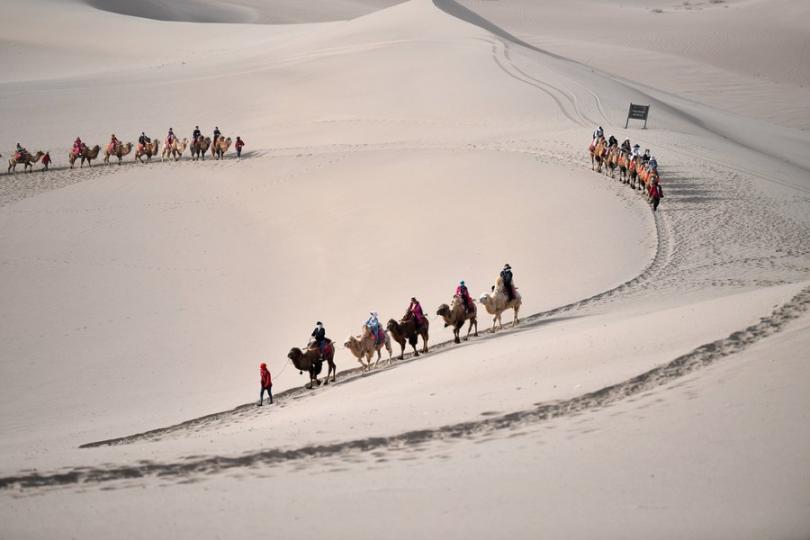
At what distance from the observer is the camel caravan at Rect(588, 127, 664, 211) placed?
23906mm

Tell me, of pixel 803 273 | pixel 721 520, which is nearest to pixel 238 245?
pixel 803 273

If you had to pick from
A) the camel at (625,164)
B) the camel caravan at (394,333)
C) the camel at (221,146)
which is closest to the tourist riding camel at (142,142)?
the camel at (221,146)

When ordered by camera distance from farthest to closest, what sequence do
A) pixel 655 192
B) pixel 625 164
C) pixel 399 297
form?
pixel 625 164
pixel 655 192
pixel 399 297

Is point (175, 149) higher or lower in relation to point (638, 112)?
lower

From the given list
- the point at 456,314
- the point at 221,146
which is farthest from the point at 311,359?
the point at 221,146

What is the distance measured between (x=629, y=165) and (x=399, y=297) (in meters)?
9.67

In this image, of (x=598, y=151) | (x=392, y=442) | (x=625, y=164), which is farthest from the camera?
(x=598, y=151)

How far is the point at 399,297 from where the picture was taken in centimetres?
1983

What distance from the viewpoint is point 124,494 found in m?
8.70

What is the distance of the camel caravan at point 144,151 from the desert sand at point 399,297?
66 centimetres

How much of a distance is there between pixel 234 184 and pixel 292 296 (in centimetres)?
1011

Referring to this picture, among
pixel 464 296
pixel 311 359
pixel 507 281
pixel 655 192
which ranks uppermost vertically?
pixel 655 192

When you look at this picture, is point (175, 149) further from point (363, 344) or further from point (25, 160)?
point (363, 344)

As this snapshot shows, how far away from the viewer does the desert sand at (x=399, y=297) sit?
816cm
